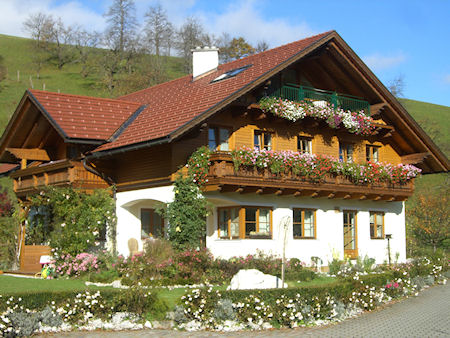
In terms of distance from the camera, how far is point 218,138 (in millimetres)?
19469

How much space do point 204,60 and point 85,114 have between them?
611cm

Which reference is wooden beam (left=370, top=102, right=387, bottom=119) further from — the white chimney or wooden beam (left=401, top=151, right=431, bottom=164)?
the white chimney

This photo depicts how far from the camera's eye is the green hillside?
62.4 meters

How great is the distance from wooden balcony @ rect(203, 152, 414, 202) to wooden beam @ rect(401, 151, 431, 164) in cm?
185

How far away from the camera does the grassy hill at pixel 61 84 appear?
59.5 m

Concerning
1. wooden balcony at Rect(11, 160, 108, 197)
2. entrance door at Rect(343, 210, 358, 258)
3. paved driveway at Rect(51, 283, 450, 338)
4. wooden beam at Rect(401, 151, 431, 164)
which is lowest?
paved driveway at Rect(51, 283, 450, 338)

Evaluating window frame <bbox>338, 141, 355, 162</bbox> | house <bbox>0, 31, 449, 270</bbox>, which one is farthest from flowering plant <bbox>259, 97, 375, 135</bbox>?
window frame <bbox>338, 141, 355, 162</bbox>

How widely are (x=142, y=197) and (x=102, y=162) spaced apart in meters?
2.30

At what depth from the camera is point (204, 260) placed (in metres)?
16.9

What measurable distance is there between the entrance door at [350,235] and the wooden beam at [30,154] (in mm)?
12665

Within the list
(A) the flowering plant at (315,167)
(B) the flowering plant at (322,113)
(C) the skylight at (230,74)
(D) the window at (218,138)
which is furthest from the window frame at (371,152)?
(D) the window at (218,138)

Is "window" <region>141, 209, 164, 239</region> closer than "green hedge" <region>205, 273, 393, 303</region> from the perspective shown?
No

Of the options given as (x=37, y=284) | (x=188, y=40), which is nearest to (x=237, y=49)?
(x=188, y=40)

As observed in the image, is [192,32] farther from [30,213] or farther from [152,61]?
[30,213]
